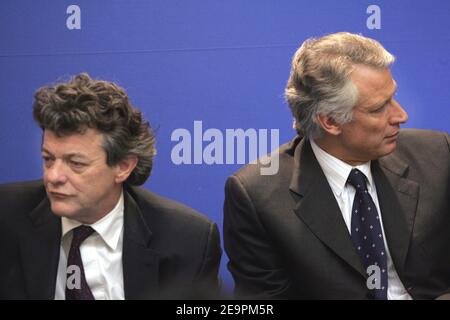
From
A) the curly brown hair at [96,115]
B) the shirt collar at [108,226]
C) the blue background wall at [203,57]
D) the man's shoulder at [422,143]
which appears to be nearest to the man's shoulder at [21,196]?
the shirt collar at [108,226]

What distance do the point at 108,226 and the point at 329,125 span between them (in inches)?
29.9

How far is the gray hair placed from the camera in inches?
88.4

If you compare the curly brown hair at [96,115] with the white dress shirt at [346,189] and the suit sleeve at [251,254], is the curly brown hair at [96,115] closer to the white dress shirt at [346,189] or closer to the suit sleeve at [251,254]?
the suit sleeve at [251,254]

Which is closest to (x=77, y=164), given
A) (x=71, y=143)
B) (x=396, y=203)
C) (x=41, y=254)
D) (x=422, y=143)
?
(x=71, y=143)

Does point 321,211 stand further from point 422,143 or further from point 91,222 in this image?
point 91,222

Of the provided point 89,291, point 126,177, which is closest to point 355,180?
point 126,177

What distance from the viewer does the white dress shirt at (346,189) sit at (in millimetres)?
2240

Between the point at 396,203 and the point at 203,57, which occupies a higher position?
the point at 203,57

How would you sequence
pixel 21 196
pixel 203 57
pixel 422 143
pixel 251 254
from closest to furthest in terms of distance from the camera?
pixel 21 196 → pixel 251 254 → pixel 422 143 → pixel 203 57

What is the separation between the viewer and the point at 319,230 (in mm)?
2189

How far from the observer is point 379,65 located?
7.39ft
